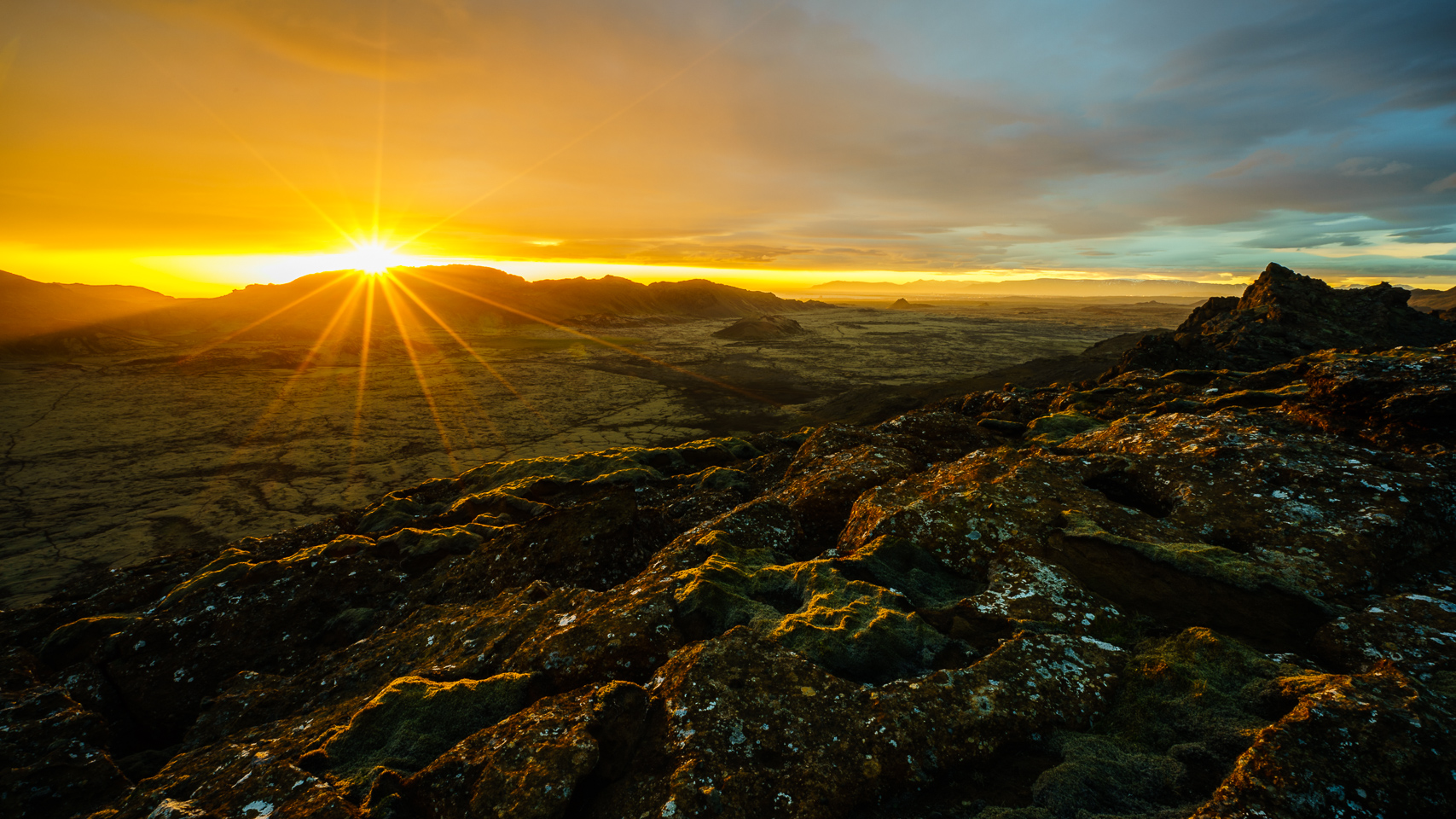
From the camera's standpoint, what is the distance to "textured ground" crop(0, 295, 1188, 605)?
16312mm

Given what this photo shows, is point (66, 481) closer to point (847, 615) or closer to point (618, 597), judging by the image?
point (618, 597)

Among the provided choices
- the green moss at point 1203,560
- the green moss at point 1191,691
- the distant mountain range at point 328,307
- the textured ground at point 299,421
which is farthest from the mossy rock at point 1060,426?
the distant mountain range at point 328,307

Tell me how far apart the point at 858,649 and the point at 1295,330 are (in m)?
21.9

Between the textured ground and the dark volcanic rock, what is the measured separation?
1569cm

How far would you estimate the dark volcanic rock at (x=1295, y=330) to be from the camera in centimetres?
1625

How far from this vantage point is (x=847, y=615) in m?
5.04

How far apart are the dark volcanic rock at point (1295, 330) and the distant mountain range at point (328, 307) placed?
6946cm

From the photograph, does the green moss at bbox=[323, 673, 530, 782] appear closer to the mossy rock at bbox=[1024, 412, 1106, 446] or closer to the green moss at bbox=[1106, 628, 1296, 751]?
the green moss at bbox=[1106, 628, 1296, 751]

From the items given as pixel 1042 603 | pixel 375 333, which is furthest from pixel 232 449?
pixel 375 333

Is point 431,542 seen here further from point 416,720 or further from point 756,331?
point 756,331

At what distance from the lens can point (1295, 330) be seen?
1703 cm

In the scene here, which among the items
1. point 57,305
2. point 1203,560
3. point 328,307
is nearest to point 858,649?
point 1203,560

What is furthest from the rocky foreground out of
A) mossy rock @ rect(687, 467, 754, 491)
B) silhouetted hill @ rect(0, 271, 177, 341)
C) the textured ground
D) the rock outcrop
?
silhouetted hill @ rect(0, 271, 177, 341)

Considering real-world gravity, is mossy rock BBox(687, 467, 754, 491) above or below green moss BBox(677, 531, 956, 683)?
below
